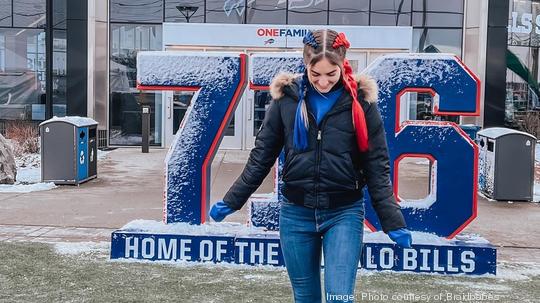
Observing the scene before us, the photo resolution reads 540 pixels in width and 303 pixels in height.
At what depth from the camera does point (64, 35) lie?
20406 millimetres

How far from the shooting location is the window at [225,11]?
1961cm

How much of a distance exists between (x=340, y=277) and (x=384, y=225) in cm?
37

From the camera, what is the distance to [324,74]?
3.41 metres

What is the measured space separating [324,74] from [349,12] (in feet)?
54.9

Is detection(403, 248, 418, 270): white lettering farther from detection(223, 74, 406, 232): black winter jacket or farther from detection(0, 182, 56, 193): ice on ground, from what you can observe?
detection(0, 182, 56, 193): ice on ground

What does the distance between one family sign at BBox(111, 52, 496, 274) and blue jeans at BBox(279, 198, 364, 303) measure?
7.74ft

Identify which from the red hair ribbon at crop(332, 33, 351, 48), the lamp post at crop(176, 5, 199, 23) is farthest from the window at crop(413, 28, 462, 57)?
the red hair ribbon at crop(332, 33, 351, 48)

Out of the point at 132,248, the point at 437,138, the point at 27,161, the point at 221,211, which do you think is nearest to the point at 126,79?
the point at 27,161

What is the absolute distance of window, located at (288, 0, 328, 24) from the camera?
64.1ft

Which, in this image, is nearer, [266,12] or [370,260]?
[370,260]

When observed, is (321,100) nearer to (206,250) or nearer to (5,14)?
(206,250)

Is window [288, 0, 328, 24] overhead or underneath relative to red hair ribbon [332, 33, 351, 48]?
overhead

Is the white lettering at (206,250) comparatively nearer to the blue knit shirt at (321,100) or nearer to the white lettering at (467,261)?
the white lettering at (467,261)

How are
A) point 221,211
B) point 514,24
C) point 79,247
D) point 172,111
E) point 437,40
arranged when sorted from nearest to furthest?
point 221,211, point 79,247, point 172,111, point 437,40, point 514,24
